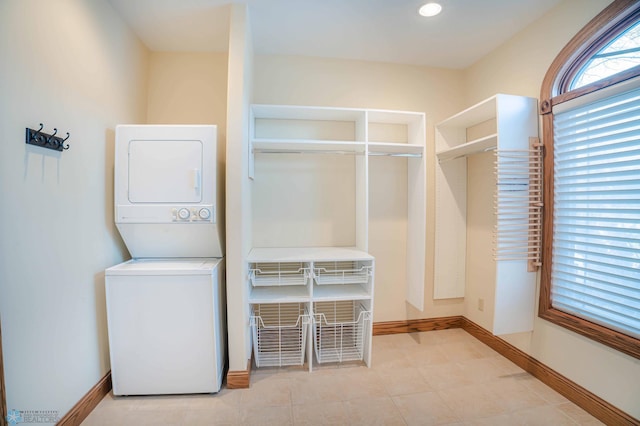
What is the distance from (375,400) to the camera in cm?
174

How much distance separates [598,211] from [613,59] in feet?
3.07

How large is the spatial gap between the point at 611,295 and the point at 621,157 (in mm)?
812

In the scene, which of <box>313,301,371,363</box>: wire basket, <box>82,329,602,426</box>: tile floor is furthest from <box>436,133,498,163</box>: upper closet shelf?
<box>82,329,602,426</box>: tile floor

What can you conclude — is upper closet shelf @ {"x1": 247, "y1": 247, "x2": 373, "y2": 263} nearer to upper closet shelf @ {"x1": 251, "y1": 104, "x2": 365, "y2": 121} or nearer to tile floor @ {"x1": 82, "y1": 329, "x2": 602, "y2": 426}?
tile floor @ {"x1": 82, "y1": 329, "x2": 602, "y2": 426}

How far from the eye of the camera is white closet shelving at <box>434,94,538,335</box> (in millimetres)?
1933

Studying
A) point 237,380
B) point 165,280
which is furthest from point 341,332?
point 165,280

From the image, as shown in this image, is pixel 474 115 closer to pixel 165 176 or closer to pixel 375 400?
pixel 375 400

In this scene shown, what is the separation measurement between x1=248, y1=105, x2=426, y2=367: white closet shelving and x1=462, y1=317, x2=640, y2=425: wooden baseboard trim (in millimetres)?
745

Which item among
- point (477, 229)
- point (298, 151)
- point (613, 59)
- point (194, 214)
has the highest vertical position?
point (613, 59)

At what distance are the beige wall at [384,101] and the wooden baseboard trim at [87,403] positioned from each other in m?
1.48

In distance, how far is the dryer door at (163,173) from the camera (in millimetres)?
1755

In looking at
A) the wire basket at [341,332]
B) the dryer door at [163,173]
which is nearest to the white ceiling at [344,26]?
the dryer door at [163,173]

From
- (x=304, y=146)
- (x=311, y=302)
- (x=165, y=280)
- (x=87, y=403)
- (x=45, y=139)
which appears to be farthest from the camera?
(x=304, y=146)

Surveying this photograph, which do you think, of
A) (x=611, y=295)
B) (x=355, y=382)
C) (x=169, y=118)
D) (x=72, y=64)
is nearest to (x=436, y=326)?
(x=355, y=382)
